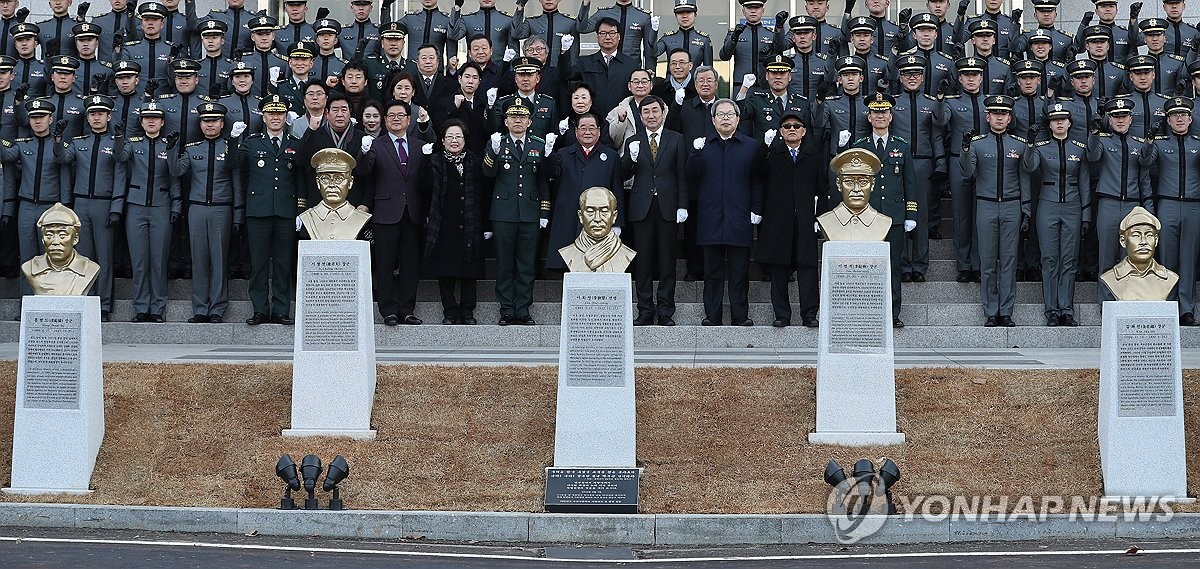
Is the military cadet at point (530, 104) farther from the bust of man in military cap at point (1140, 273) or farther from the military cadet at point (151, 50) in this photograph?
the bust of man in military cap at point (1140, 273)

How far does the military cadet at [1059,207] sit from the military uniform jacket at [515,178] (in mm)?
4677

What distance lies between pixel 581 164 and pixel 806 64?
377 centimetres

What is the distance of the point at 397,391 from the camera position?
11.6 m

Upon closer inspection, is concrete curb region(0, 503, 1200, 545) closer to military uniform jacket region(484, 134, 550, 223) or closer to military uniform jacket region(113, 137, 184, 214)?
military uniform jacket region(484, 134, 550, 223)

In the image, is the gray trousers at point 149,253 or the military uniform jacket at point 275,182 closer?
the military uniform jacket at point 275,182

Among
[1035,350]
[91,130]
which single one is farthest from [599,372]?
[91,130]

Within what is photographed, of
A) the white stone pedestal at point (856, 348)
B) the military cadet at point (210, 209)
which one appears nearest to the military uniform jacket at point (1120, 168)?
the white stone pedestal at point (856, 348)

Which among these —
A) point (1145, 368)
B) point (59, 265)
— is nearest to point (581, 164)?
point (59, 265)

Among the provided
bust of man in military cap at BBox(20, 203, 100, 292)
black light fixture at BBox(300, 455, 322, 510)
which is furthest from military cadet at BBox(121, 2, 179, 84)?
black light fixture at BBox(300, 455, 322, 510)

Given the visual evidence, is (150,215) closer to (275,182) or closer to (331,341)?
(275,182)

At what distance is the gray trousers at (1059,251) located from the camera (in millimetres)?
15211

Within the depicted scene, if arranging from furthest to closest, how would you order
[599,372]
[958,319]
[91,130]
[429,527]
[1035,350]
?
[91,130] < [958,319] < [1035,350] < [599,372] < [429,527]

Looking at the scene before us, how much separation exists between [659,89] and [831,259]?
5.59 m

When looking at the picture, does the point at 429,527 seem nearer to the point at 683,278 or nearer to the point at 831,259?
the point at 831,259
